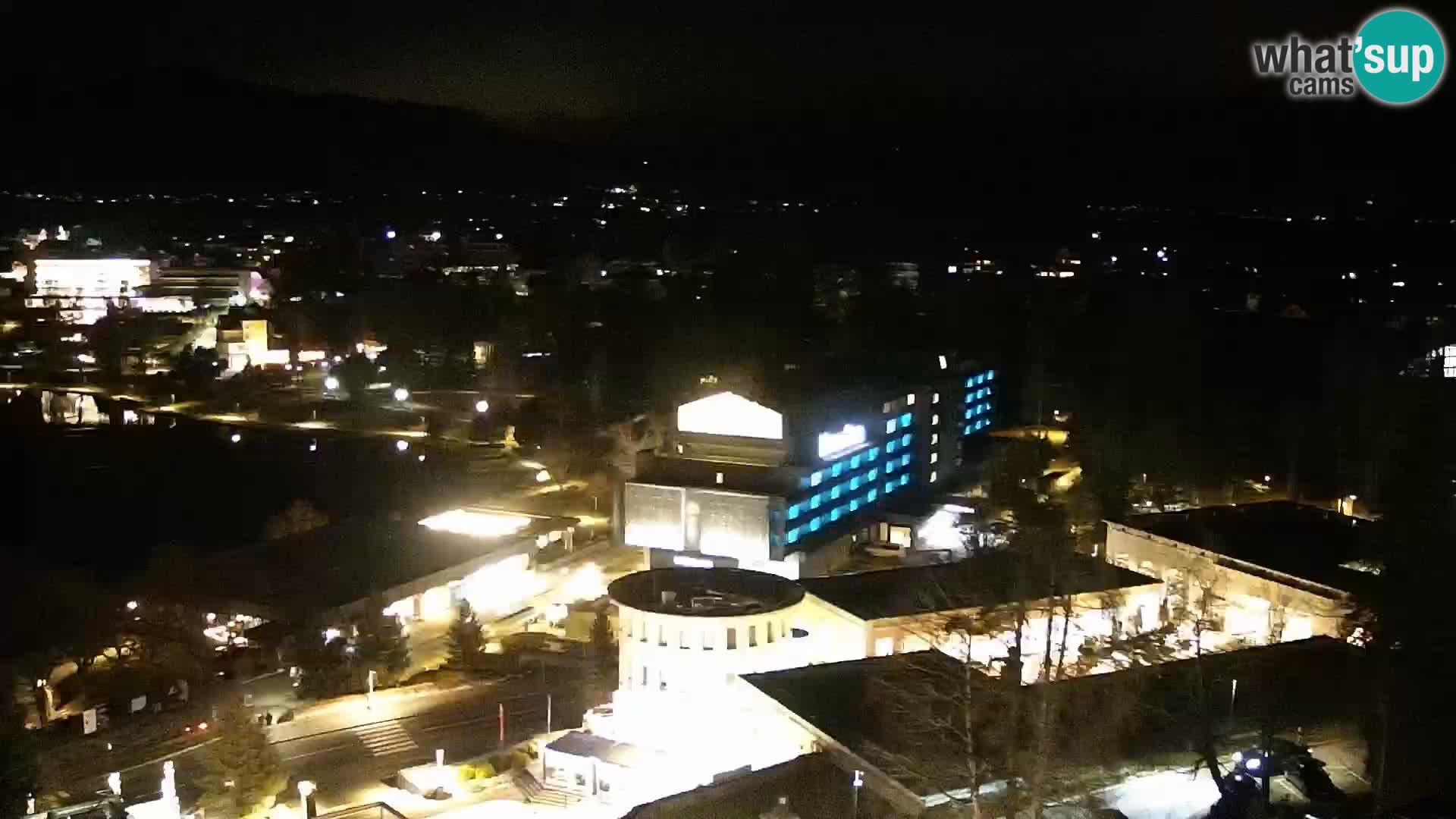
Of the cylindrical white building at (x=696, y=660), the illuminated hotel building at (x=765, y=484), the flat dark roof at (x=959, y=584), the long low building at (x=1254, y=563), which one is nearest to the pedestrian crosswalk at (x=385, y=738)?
the cylindrical white building at (x=696, y=660)

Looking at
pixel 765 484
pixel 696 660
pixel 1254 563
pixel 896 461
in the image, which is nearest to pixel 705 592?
pixel 696 660

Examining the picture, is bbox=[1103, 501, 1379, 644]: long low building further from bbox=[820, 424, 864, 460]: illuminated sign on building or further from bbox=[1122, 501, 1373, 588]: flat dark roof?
bbox=[820, 424, 864, 460]: illuminated sign on building

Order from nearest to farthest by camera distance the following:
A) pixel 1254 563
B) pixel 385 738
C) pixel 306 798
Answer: pixel 306 798 → pixel 385 738 → pixel 1254 563

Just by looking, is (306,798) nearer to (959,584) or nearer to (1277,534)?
(959,584)

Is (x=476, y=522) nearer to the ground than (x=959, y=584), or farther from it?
nearer to the ground

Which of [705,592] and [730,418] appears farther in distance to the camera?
[730,418]

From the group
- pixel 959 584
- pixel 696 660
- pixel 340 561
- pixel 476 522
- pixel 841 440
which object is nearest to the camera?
pixel 696 660

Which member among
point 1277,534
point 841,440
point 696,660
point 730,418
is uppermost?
point 730,418

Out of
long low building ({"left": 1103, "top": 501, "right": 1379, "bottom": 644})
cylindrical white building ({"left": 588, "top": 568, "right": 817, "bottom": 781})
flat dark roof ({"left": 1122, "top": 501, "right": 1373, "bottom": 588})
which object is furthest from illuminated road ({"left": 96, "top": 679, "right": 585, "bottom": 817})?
flat dark roof ({"left": 1122, "top": 501, "right": 1373, "bottom": 588})
